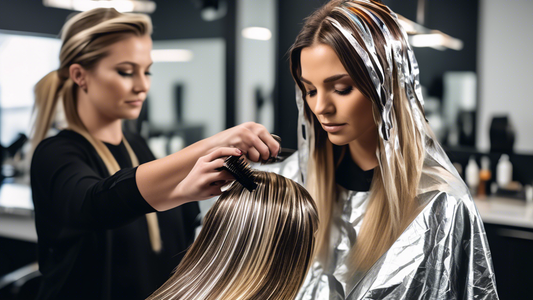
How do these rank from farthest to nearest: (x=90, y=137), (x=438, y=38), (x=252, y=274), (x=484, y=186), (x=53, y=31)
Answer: (x=438, y=38) < (x=484, y=186) < (x=53, y=31) < (x=90, y=137) < (x=252, y=274)

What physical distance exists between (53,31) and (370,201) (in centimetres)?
112

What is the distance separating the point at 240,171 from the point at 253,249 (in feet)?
0.53

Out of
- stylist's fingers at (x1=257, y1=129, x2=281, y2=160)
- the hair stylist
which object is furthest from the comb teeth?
the hair stylist

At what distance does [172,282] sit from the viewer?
0.86m

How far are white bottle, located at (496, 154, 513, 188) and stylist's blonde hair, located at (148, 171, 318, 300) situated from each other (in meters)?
2.13

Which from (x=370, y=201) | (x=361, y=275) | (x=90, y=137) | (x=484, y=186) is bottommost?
(x=484, y=186)

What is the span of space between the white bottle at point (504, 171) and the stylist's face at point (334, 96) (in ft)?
6.52

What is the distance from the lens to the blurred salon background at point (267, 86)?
1404 millimetres

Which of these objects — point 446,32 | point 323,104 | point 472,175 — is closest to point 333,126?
point 323,104

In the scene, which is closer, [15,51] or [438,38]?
[15,51]

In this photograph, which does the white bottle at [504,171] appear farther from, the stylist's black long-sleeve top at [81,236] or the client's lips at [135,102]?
the client's lips at [135,102]

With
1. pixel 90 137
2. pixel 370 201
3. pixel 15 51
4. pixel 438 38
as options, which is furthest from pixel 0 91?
pixel 438 38

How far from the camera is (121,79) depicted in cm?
122

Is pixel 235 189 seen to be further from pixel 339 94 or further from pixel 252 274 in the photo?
pixel 339 94
